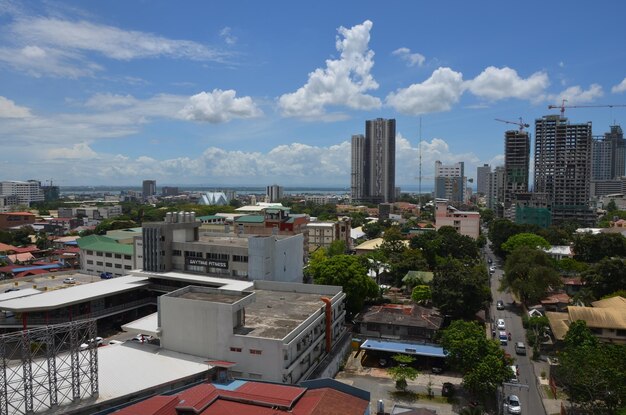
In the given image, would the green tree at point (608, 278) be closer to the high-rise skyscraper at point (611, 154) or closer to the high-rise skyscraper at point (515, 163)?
the high-rise skyscraper at point (515, 163)

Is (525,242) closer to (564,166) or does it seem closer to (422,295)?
(422,295)

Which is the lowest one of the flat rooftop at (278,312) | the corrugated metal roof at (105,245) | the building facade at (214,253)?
the flat rooftop at (278,312)

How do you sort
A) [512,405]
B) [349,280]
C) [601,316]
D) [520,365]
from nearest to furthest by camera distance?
[512,405]
[520,365]
[601,316]
[349,280]

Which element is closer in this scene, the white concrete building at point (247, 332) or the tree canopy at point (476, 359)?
the tree canopy at point (476, 359)

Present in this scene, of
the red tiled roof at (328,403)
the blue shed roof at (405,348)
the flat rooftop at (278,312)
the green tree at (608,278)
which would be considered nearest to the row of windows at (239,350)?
the flat rooftop at (278,312)

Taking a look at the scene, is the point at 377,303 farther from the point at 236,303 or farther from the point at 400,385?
the point at 236,303

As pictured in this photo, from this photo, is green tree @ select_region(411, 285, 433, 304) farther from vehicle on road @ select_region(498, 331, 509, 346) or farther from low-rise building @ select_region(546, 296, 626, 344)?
low-rise building @ select_region(546, 296, 626, 344)

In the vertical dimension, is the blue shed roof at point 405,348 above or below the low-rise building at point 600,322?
below

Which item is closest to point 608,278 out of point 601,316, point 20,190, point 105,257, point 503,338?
point 601,316
